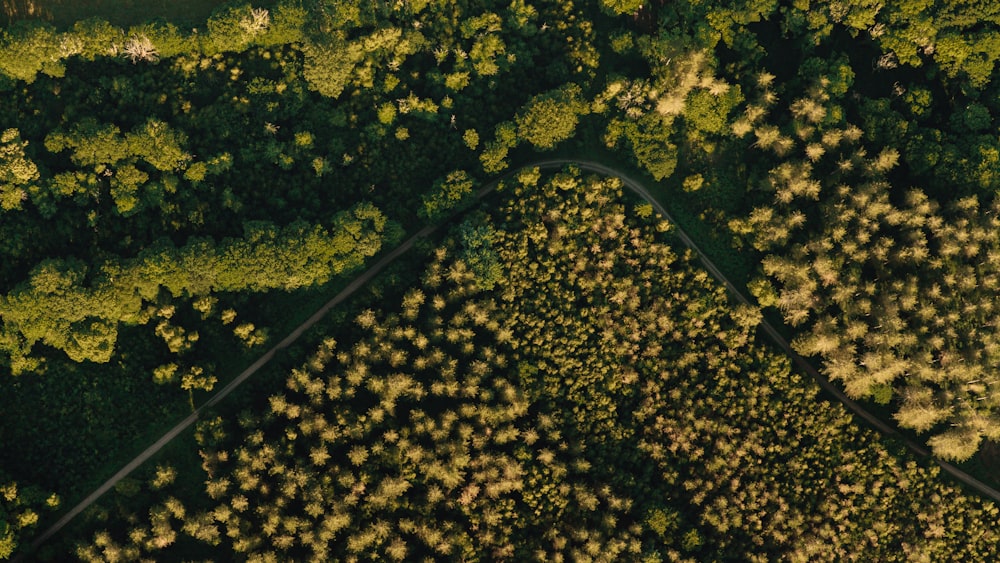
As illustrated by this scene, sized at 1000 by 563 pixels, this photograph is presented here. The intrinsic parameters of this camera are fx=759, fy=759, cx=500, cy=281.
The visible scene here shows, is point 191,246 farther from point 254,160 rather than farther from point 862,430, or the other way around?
point 862,430

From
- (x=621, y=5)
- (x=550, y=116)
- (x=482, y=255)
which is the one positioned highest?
(x=621, y=5)

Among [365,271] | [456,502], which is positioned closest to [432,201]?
[365,271]

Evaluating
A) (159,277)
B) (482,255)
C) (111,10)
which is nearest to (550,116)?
(482,255)

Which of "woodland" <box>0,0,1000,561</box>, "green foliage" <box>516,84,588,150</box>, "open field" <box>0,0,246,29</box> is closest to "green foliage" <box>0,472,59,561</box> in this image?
"woodland" <box>0,0,1000,561</box>

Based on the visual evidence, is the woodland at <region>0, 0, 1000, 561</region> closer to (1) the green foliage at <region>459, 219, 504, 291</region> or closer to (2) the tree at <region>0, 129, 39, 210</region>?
(2) the tree at <region>0, 129, 39, 210</region>

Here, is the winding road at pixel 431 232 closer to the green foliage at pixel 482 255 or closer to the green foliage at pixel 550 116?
the green foliage at pixel 550 116

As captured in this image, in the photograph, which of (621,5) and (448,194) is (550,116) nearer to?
(448,194)
